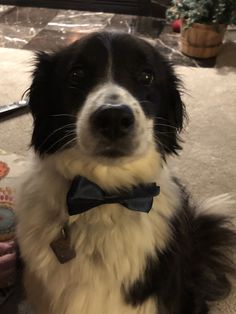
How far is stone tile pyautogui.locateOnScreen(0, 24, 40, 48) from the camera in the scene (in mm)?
3109

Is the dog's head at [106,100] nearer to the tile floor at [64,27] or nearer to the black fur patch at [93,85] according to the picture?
the black fur patch at [93,85]

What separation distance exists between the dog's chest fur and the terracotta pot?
6.28ft

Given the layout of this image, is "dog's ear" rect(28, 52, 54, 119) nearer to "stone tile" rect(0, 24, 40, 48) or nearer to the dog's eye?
the dog's eye

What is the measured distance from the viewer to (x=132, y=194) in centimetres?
111

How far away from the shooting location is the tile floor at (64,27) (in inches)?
122

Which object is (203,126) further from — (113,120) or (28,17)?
(28,17)

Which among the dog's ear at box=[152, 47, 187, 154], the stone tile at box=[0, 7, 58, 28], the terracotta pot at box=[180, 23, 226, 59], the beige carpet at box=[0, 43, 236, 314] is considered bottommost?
the stone tile at box=[0, 7, 58, 28]

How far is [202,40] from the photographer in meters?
2.88

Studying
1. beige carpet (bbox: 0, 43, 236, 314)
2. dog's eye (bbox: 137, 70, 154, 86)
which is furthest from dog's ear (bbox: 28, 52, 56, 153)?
beige carpet (bbox: 0, 43, 236, 314)

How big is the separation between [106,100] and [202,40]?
2061mm

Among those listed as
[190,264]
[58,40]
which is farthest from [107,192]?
[58,40]

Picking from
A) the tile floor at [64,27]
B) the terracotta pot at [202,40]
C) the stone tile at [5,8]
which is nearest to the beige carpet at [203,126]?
the terracotta pot at [202,40]

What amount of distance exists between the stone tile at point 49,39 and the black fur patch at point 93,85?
1.94 m

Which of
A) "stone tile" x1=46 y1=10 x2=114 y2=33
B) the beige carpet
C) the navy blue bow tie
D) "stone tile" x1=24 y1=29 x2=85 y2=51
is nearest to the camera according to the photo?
the navy blue bow tie
